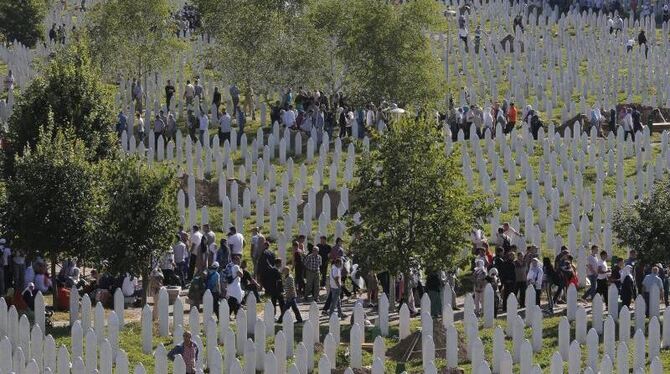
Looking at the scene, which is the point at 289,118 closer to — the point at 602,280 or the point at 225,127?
the point at 225,127

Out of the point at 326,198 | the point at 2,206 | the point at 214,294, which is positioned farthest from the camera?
the point at 326,198

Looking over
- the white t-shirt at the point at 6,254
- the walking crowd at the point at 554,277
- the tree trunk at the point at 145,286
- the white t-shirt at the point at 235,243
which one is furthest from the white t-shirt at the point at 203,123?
the walking crowd at the point at 554,277

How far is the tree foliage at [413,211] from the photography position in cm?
3597

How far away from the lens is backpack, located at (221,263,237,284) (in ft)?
118

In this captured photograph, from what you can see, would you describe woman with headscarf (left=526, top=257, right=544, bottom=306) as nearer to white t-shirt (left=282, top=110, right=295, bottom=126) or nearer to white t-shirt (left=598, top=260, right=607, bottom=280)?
white t-shirt (left=598, top=260, right=607, bottom=280)

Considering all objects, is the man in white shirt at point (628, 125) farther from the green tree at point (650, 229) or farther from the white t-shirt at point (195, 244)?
the white t-shirt at point (195, 244)

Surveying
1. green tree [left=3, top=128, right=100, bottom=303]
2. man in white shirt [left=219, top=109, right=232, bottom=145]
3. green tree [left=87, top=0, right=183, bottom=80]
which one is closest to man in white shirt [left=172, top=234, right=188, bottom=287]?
green tree [left=3, top=128, right=100, bottom=303]

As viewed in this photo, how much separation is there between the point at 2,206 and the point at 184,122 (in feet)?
52.4

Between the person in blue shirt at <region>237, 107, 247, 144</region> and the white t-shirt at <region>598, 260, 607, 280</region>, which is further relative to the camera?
the person in blue shirt at <region>237, 107, 247, 144</region>

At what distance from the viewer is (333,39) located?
183 ft

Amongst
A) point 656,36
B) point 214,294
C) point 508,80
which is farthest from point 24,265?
point 656,36

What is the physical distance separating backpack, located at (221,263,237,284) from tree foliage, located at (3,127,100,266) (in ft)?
9.83

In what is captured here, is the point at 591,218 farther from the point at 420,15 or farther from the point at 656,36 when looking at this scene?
the point at 656,36

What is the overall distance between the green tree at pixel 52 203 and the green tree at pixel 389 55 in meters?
16.3
